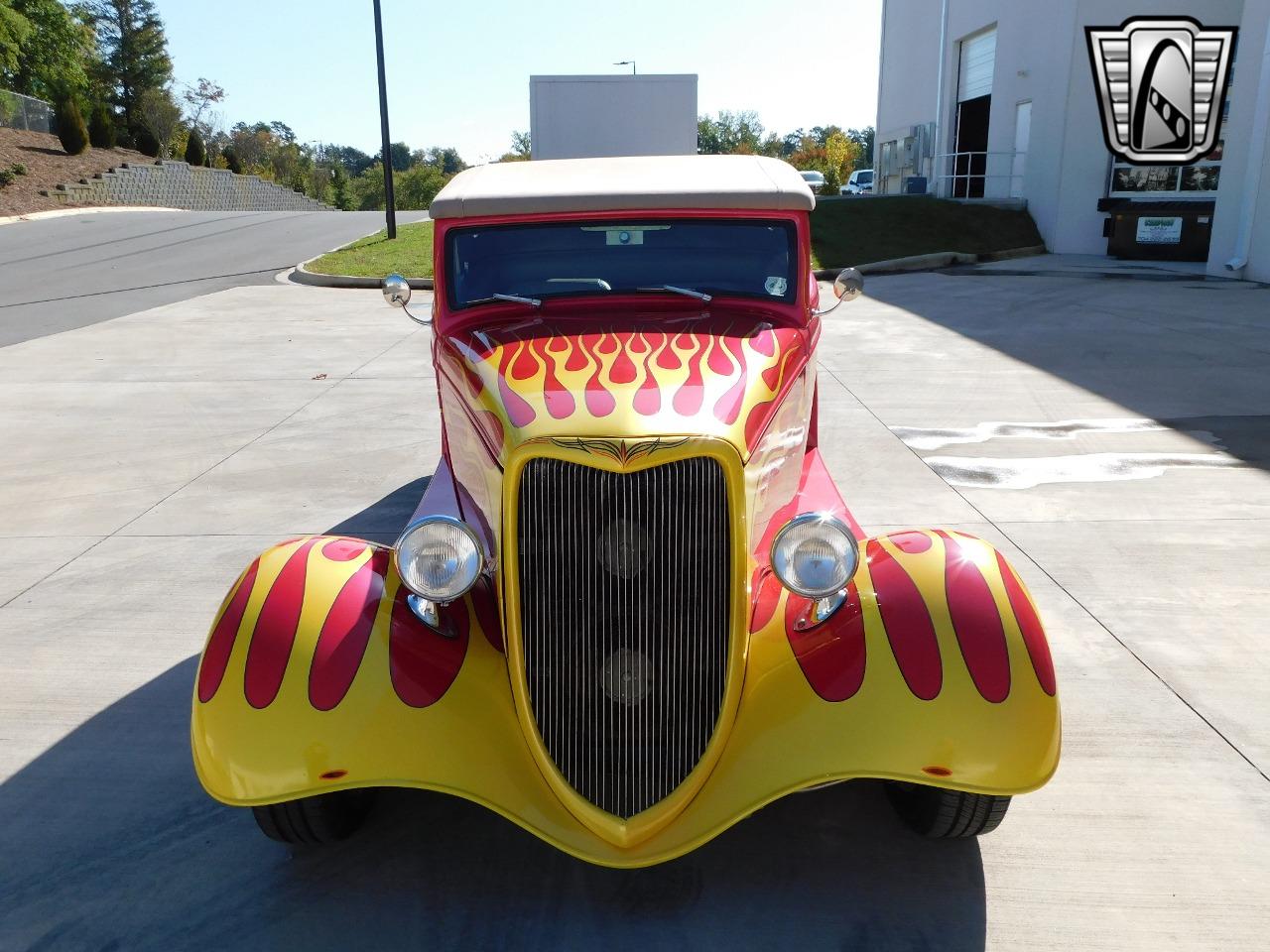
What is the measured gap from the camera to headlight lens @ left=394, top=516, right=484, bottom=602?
277 cm

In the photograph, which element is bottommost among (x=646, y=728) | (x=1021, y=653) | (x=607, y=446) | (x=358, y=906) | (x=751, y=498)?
(x=358, y=906)

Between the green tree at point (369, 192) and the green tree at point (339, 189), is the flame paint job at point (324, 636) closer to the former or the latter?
the green tree at point (339, 189)

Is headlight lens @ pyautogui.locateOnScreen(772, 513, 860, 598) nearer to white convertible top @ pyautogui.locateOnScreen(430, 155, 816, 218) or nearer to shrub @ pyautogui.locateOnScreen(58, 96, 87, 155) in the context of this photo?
white convertible top @ pyautogui.locateOnScreen(430, 155, 816, 218)

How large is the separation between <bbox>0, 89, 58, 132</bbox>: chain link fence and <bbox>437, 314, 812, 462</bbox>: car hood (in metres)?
51.9

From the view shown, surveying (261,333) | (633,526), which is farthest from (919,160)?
(633,526)

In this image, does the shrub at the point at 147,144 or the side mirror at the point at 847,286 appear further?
the shrub at the point at 147,144

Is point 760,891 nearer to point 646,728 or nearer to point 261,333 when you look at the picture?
point 646,728

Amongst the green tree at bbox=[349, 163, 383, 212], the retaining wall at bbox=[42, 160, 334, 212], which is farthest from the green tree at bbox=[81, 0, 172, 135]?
the green tree at bbox=[349, 163, 383, 212]

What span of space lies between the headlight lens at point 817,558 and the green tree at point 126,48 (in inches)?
2881

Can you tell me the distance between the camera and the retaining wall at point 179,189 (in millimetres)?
40156

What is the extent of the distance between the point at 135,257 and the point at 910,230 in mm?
16876

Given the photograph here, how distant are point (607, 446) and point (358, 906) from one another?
1499 mm

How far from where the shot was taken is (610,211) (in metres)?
3.90

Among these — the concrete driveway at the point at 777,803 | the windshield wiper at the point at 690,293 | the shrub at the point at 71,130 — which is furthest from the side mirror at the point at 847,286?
the shrub at the point at 71,130
